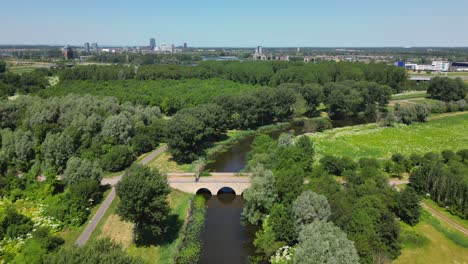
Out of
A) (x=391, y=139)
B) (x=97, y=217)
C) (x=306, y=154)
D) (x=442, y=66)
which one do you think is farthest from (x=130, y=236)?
(x=442, y=66)

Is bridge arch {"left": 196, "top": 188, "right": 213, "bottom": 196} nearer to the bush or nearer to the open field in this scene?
the bush

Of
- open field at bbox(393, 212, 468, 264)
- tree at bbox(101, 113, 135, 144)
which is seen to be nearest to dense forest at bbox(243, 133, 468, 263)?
open field at bbox(393, 212, 468, 264)

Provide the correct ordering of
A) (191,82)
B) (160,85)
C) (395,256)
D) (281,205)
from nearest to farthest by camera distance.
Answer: (395,256) < (281,205) < (160,85) < (191,82)

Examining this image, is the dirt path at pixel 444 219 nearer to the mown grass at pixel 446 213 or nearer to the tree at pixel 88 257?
the mown grass at pixel 446 213

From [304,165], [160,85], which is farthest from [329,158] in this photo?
[160,85]

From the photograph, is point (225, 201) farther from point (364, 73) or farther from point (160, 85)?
point (364, 73)
